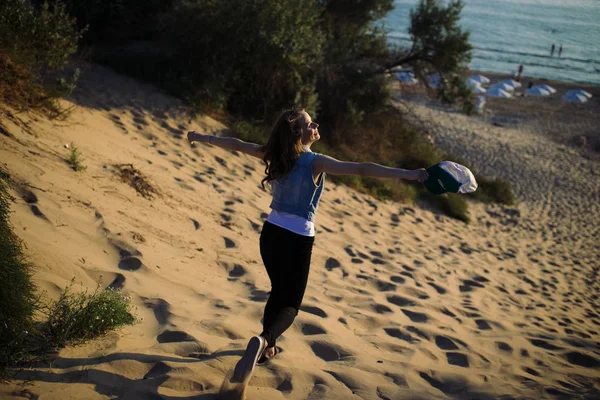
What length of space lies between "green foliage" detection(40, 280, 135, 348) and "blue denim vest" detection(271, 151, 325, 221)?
1.24 meters

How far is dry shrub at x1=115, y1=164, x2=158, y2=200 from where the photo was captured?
6.17m

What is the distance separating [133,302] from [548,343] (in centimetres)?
385

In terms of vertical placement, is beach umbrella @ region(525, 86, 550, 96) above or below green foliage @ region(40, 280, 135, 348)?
above

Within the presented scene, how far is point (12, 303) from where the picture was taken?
307 centimetres

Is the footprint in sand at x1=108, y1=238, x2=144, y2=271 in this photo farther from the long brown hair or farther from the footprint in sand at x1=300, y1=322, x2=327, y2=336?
the long brown hair

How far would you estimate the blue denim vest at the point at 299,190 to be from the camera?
3414 millimetres

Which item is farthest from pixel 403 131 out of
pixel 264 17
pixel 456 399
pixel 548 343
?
pixel 456 399

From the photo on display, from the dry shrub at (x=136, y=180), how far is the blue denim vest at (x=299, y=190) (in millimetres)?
3059

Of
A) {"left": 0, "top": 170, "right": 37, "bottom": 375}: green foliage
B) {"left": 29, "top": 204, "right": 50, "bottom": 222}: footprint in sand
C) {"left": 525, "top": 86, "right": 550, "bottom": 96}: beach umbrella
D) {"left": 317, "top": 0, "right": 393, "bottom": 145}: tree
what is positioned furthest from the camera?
{"left": 525, "top": 86, "right": 550, "bottom": 96}: beach umbrella

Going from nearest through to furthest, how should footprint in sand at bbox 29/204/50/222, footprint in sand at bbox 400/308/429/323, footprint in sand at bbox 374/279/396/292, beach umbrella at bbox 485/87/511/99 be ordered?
footprint in sand at bbox 29/204/50/222 → footprint in sand at bbox 400/308/429/323 → footprint in sand at bbox 374/279/396/292 → beach umbrella at bbox 485/87/511/99

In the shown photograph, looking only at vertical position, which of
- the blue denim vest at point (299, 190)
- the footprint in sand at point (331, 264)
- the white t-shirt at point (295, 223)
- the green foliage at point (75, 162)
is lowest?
the footprint in sand at point (331, 264)

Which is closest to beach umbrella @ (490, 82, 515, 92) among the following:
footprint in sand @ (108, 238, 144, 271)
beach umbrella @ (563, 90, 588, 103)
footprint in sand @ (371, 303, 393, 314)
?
beach umbrella @ (563, 90, 588, 103)

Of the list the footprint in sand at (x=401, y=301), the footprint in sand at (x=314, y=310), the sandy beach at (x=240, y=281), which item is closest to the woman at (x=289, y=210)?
the sandy beach at (x=240, y=281)

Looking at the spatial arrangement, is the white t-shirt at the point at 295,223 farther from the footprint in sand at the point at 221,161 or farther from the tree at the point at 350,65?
the tree at the point at 350,65
